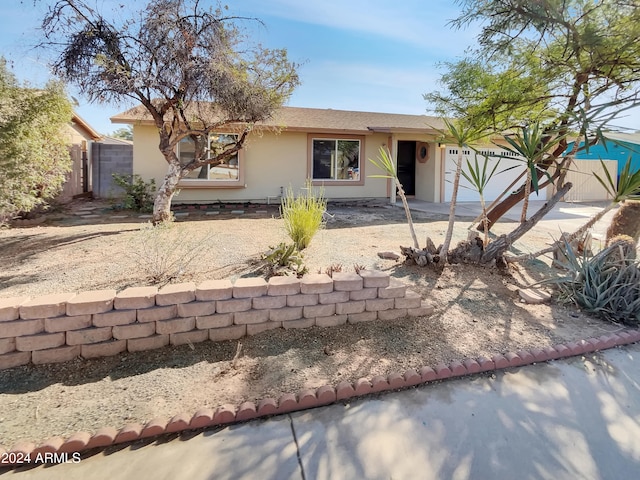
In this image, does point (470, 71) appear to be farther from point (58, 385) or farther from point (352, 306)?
point (58, 385)

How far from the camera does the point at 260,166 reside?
40.2 ft

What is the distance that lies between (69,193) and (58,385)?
11.2 m

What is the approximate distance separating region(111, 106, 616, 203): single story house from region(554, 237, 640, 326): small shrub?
7181 mm

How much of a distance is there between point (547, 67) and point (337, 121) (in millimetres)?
7977

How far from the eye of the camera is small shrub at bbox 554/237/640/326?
409 centimetres

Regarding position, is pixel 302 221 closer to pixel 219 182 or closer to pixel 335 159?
Answer: pixel 219 182

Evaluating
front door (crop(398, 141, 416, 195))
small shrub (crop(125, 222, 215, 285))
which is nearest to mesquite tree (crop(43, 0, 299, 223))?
small shrub (crop(125, 222, 215, 285))

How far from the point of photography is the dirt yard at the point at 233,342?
8.20ft

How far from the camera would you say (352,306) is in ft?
11.8

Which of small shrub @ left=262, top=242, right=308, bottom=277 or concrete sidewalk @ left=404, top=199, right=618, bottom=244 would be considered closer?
small shrub @ left=262, top=242, right=308, bottom=277

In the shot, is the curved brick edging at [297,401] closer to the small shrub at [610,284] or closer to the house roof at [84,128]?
the small shrub at [610,284]

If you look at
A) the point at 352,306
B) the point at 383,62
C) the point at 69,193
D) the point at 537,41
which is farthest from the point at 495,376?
the point at 69,193

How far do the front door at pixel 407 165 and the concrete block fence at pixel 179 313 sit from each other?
1325cm

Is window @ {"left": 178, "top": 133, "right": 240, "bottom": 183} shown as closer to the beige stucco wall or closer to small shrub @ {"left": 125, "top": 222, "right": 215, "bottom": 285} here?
the beige stucco wall
